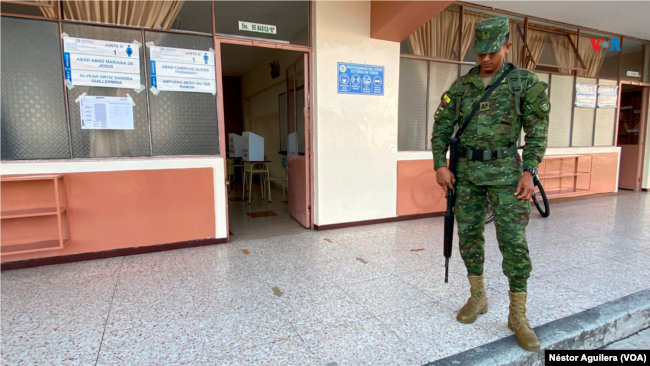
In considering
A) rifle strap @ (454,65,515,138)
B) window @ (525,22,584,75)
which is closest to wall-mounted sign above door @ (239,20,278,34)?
rifle strap @ (454,65,515,138)

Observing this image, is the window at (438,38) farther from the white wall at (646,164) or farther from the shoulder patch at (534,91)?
the white wall at (646,164)

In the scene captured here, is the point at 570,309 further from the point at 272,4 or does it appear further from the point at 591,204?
the point at 591,204

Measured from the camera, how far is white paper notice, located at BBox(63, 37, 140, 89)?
124 inches

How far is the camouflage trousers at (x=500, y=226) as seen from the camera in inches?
75.3

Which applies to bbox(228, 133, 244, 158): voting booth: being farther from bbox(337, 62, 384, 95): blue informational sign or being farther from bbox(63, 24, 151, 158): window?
bbox(63, 24, 151, 158): window

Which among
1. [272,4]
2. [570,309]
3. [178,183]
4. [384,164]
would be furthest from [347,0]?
[570,309]

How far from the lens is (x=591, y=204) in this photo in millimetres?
6070

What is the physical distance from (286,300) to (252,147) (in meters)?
4.21

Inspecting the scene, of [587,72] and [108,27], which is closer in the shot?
[108,27]

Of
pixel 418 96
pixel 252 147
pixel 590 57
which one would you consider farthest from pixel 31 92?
pixel 590 57

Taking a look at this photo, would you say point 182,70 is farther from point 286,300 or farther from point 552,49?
point 552,49

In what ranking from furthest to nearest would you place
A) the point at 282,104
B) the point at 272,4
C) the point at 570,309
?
the point at 282,104 < the point at 272,4 < the point at 570,309

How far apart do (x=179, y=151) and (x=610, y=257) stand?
14.3ft

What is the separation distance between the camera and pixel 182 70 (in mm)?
3521
